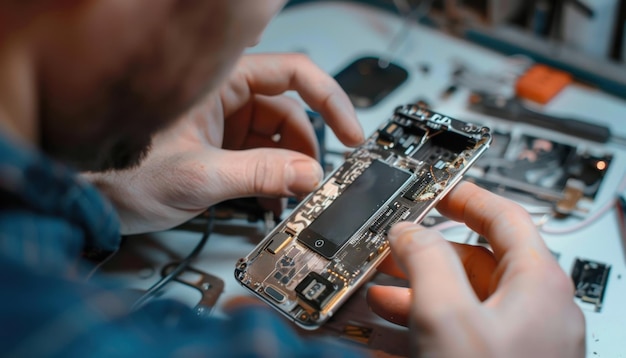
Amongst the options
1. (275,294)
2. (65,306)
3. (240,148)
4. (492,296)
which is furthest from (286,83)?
(65,306)

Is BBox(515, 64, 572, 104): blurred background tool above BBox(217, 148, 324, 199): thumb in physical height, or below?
above

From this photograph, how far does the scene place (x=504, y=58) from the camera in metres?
1.61

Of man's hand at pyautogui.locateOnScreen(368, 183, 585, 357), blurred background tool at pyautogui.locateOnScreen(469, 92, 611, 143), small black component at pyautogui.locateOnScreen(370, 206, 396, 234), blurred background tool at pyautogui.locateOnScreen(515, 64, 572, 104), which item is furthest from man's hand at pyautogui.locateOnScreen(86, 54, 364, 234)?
blurred background tool at pyautogui.locateOnScreen(515, 64, 572, 104)

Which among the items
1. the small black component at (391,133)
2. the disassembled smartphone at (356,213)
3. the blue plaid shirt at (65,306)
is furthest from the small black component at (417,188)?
the blue plaid shirt at (65,306)

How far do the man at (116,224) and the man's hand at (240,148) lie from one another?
23cm

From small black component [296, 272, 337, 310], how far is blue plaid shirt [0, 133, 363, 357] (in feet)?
0.71

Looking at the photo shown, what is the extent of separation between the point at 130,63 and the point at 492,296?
0.55 metres

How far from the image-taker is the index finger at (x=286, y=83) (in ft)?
4.01

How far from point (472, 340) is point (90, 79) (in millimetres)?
532

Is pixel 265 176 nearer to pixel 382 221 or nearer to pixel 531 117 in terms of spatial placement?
pixel 382 221

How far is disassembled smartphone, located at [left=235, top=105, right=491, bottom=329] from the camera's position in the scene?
93cm

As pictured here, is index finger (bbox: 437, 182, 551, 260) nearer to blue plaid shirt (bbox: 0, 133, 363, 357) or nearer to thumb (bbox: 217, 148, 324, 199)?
thumb (bbox: 217, 148, 324, 199)

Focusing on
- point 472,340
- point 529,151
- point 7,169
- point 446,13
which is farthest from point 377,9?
point 7,169

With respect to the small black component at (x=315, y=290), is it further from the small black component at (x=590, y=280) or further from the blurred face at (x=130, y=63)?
the small black component at (x=590, y=280)
